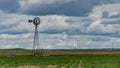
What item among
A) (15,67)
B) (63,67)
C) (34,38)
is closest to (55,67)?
(63,67)

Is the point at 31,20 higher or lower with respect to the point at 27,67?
higher

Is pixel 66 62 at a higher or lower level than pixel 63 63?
lower

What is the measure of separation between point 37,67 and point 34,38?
74.6 m

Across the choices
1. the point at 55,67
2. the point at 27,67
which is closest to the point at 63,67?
the point at 55,67

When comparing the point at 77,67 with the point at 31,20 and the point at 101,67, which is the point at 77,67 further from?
the point at 31,20

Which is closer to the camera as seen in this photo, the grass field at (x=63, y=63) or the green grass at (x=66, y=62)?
the grass field at (x=63, y=63)

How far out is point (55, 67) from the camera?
72000 millimetres

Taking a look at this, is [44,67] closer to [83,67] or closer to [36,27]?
[83,67]

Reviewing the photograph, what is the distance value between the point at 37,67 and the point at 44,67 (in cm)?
144

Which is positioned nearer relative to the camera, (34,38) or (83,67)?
(83,67)

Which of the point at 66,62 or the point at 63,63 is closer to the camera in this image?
the point at 63,63

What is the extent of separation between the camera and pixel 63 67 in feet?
230

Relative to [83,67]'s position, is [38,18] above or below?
above

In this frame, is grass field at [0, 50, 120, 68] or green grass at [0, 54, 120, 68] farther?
green grass at [0, 54, 120, 68]
